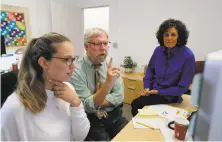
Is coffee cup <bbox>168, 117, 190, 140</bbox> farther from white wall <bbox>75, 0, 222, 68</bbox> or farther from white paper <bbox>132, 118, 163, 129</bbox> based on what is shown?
white wall <bbox>75, 0, 222, 68</bbox>

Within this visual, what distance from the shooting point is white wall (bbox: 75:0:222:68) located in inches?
91.7

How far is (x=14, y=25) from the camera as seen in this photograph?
266 cm

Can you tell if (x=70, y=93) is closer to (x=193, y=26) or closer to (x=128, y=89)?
(x=128, y=89)

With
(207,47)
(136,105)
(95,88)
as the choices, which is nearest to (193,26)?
(207,47)

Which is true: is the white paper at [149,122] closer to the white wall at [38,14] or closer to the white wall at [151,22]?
the white wall at [151,22]

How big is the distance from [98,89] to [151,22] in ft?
6.67

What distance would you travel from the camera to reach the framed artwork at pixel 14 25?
2.52 m

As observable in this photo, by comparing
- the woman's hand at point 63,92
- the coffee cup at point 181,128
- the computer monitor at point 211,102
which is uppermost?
the computer monitor at point 211,102

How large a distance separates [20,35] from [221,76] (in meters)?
3.01

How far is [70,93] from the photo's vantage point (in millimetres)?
786

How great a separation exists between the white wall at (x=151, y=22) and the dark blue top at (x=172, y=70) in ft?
3.25

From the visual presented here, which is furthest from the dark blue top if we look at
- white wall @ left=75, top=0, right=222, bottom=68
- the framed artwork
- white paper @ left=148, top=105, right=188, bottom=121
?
the framed artwork

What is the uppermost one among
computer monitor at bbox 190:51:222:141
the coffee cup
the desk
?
computer monitor at bbox 190:51:222:141

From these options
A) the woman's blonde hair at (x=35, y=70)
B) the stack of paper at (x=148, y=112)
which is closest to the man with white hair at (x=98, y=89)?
the stack of paper at (x=148, y=112)
